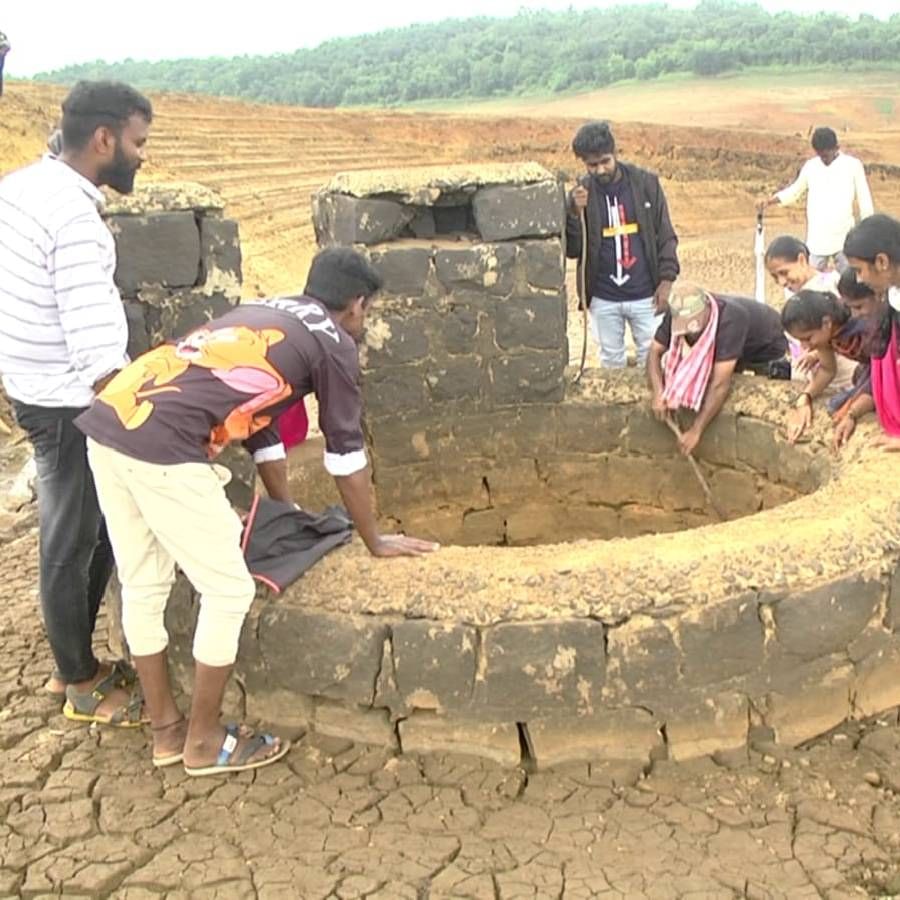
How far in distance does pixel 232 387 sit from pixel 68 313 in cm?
54

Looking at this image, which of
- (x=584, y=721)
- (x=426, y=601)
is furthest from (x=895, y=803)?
(x=426, y=601)

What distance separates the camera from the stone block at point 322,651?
3.40 m

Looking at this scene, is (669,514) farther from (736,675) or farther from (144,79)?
(144,79)

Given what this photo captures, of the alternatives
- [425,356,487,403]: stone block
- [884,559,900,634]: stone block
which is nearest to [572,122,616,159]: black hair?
[425,356,487,403]: stone block

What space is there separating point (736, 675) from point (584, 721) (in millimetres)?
438

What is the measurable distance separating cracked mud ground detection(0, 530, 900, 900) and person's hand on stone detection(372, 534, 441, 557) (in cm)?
56

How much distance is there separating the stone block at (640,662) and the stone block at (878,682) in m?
0.63

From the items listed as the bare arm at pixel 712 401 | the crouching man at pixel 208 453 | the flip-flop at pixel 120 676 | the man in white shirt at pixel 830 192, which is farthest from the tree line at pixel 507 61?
the crouching man at pixel 208 453

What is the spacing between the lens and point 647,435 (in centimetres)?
524

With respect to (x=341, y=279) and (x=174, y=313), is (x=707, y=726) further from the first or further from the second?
(x=174, y=313)

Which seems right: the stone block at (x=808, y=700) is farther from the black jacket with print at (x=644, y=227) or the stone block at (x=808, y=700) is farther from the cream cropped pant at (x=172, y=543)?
the black jacket with print at (x=644, y=227)

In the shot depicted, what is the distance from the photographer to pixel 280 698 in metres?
3.59

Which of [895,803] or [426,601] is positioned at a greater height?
[426,601]

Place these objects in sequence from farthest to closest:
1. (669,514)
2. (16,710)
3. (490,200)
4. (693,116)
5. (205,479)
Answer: (693,116) → (669,514) → (490,200) → (16,710) → (205,479)
